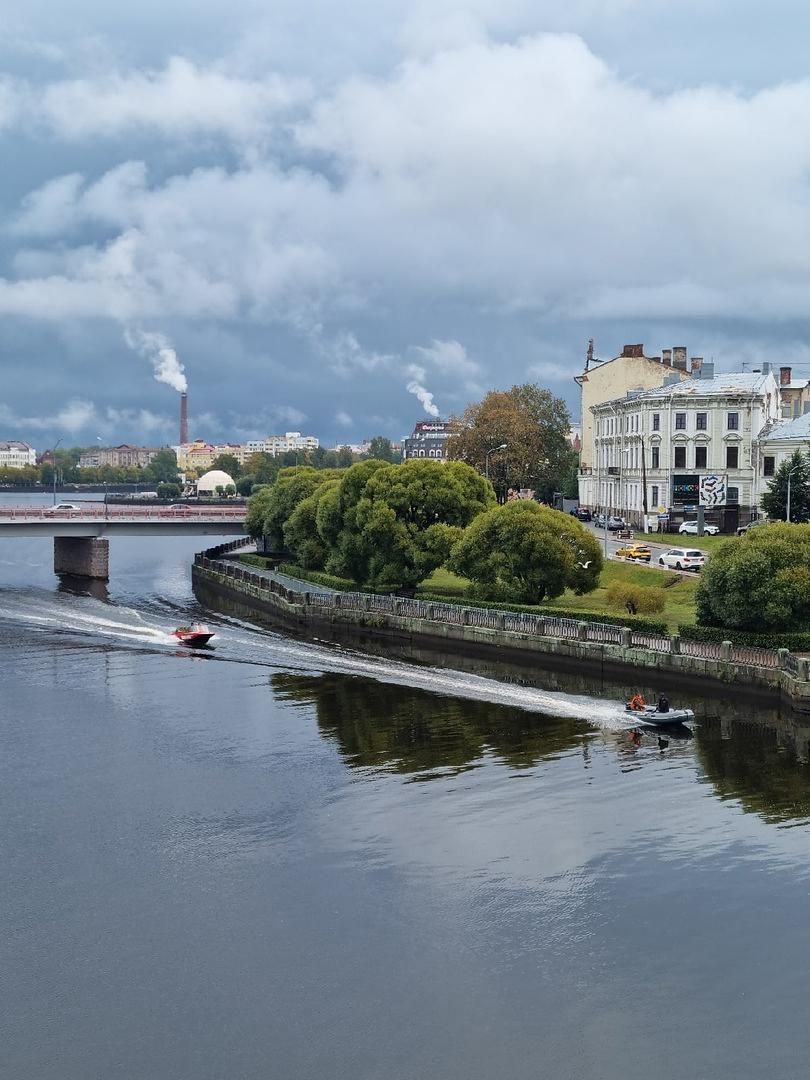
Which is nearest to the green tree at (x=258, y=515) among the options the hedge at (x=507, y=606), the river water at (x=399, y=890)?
the hedge at (x=507, y=606)

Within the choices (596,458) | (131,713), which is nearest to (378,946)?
(131,713)

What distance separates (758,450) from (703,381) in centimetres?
1161

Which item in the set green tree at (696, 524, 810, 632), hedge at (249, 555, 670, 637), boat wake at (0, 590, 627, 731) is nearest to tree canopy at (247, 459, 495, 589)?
hedge at (249, 555, 670, 637)

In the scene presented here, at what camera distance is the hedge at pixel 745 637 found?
210 ft

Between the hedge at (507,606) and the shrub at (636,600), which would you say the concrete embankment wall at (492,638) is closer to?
the hedge at (507,606)

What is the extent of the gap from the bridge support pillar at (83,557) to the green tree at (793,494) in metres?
60.0

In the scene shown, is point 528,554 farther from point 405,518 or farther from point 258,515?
point 258,515

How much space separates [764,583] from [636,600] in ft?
44.0

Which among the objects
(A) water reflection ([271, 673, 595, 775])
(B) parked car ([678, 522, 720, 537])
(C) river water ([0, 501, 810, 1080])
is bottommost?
(C) river water ([0, 501, 810, 1080])

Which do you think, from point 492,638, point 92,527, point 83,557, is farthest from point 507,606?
point 83,557

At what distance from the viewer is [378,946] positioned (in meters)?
34.9

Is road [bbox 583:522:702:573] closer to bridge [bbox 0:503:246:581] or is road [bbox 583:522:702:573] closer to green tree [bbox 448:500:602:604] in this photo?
green tree [bbox 448:500:602:604]

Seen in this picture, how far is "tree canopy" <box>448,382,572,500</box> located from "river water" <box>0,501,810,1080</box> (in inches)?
3691

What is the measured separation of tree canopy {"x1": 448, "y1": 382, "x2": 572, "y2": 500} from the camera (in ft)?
519
